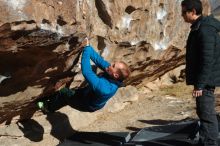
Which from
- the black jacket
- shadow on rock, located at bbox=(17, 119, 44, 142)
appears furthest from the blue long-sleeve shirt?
shadow on rock, located at bbox=(17, 119, 44, 142)

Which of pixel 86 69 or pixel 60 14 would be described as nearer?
pixel 60 14

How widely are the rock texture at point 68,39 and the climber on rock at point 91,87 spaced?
16cm

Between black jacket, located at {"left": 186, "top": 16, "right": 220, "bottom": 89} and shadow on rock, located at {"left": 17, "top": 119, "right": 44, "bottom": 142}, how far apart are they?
260cm

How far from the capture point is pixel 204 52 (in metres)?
6.17

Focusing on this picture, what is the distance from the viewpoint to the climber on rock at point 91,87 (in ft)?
22.0

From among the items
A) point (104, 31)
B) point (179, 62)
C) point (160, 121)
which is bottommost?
point (160, 121)

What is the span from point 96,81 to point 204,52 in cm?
142

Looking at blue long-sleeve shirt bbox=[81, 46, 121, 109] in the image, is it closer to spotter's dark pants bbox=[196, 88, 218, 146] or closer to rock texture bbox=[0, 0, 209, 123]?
rock texture bbox=[0, 0, 209, 123]

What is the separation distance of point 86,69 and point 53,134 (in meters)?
1.78

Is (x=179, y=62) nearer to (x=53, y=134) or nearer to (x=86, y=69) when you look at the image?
(x=53, y=134)

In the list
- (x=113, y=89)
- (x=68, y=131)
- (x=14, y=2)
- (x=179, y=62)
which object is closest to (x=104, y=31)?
(x=113, y=89)

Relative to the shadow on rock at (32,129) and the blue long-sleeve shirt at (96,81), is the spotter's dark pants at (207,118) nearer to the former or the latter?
the blue long-sleeve shirt at (96,81)

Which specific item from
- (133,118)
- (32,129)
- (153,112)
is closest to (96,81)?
(32,129)

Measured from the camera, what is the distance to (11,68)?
6.38 metres
